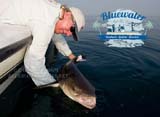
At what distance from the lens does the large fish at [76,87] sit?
4.34 meters

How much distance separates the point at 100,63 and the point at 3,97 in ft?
10.4

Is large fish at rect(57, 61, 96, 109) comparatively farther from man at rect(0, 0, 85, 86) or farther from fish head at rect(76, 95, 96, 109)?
man at rect(0, 0, 85, 86)

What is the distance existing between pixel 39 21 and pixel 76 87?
49.2 inches

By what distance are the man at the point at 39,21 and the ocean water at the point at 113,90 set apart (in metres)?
0.48

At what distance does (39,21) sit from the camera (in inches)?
173

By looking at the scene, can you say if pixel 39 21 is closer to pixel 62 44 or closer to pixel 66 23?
pixel 66 23

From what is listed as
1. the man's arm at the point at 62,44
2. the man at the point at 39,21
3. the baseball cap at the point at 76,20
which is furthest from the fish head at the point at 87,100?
the man's arm at the point at 62,44

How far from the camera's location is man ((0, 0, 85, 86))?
441 cm

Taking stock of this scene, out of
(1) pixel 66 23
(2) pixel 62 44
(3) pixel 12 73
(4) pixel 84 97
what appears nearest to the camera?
(4) pixel 84 97

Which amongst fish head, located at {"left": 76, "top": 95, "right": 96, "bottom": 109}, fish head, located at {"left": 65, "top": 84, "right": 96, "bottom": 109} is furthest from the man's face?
fish head, located at {"left": 76, "top": 95, "right": 96, "bottom": 109}

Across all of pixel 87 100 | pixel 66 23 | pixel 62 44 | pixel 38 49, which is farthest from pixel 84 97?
pixel 62 44

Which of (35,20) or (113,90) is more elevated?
(35,20)

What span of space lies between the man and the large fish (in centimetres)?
35

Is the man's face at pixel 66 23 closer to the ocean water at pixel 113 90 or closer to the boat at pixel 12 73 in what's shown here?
the boat at pixel 12 73
